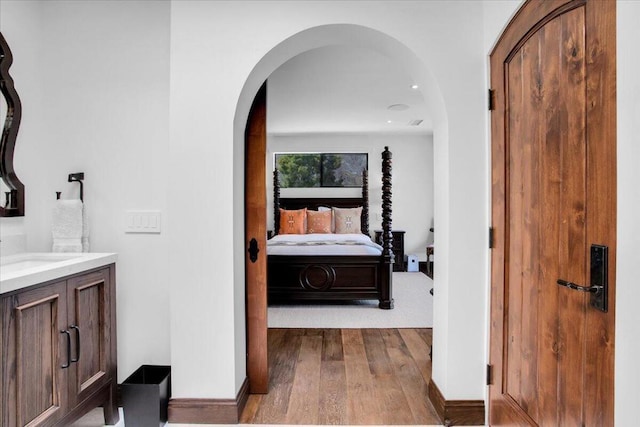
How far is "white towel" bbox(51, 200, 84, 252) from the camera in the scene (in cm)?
208

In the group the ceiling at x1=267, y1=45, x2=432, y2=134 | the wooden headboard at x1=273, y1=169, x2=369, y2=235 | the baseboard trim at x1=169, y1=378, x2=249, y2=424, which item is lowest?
the baseboard trim at x1=169, y1=378, x2=249, y2=424

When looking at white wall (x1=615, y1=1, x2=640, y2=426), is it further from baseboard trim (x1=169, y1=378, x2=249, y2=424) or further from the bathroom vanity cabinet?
the bathroom vanity cabinet

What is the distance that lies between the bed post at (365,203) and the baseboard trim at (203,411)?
5.09 metres

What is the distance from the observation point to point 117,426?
2.00m

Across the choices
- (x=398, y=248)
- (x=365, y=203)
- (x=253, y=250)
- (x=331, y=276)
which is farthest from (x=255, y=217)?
(x=398, y=248)

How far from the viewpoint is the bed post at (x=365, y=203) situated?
688 centimetres

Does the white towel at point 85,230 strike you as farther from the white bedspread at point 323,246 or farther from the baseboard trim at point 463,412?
the white bedspread at point 323,246

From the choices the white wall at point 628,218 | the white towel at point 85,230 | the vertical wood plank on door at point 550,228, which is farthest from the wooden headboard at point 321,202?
the white wall at point 628,218

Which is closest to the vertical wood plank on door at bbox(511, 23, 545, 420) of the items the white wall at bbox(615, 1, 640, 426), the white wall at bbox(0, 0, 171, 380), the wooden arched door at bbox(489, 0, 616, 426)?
the wooden arched door at bbox(489, 0, 616, 426)

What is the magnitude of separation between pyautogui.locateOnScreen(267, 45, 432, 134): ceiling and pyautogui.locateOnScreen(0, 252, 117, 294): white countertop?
2.37 meters

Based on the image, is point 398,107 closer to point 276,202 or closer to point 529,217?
point 276,202

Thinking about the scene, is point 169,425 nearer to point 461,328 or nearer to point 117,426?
point 117,426

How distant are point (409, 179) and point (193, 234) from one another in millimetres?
5764

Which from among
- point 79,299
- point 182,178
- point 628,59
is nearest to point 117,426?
point 79,299
